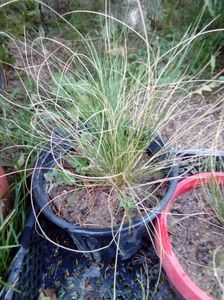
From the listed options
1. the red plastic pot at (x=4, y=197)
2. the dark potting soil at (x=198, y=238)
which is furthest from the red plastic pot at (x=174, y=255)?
the red plastic pot at (x=4, y=197)

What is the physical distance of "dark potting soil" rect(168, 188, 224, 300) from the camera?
89 centimetres

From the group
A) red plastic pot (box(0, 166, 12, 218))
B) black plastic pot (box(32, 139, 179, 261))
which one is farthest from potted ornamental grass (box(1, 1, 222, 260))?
red plastic pot (box(0, 166, 12, 218))

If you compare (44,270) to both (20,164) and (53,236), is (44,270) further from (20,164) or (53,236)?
(20,164)

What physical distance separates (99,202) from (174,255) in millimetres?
219

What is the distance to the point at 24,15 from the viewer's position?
169 centimetres

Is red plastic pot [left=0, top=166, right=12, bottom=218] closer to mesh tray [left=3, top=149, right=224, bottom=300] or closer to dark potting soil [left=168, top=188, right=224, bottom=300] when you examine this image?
mesh tray [left=3, top=149, right=224, bottom=300]

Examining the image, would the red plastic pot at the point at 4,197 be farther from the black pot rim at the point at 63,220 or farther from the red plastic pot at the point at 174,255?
the red plastic pot at the point at 174,255

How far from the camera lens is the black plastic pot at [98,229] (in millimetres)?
902

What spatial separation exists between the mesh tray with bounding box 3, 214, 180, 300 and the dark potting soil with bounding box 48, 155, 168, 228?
76 millimetres

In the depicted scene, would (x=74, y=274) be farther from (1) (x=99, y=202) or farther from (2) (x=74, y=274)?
(1) (x=99, y=202)

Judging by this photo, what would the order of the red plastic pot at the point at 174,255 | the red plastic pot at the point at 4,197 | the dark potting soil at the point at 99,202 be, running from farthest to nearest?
1. the red plastic pot at the point at 4,197
2. the dark potting soil at the point at 99,202
3. the red plastic pot at the point at 174,255

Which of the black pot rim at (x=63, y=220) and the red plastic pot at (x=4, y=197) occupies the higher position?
the black pot rim at (x=63, y=220)

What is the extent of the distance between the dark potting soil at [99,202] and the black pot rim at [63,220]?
0.07 ft

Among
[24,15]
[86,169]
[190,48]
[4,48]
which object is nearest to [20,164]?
[86,169]
